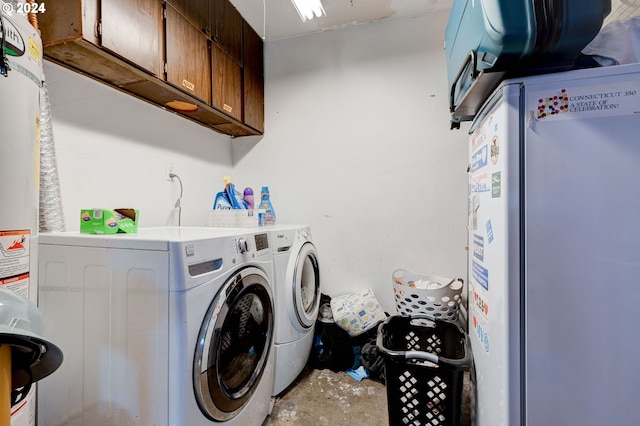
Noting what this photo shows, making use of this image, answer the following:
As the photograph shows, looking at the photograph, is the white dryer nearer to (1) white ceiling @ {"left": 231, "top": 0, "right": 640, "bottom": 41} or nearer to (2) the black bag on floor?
(2) the black bag on floor

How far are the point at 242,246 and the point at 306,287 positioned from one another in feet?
2.94

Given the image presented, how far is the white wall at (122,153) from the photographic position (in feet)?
4.33

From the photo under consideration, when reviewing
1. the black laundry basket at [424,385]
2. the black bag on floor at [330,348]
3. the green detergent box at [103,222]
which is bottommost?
the black bag on floor at [330,348]

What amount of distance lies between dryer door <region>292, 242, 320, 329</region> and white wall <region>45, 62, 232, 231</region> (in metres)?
0.90

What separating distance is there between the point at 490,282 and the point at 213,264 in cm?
96

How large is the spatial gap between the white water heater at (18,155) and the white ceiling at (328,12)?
1595 millimetres

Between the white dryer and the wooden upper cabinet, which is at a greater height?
the wooden upper cabinet

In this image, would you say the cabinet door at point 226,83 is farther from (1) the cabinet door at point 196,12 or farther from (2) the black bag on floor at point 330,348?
(2) the black bag on floor at point 330,348

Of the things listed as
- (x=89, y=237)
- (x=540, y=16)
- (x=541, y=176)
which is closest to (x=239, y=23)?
(x=89, y=237)

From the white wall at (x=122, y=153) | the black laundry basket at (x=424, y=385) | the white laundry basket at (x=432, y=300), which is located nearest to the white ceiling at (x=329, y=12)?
the white wall at (x=122, y=153)

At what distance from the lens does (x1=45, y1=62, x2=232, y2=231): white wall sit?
1.32 meters

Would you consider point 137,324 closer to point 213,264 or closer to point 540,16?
point 213,264

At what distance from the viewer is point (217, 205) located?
1945mm

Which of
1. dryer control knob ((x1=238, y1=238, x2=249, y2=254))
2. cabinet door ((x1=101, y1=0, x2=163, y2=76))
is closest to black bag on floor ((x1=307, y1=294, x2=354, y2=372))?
dryer control knob ((x1=238, y1=238, x2=249, y2=254))
